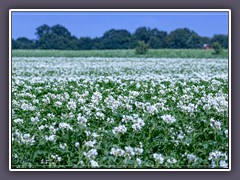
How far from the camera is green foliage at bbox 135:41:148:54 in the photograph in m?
6.79

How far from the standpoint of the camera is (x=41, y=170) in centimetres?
606

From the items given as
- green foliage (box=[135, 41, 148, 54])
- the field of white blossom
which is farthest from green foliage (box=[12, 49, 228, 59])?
the field of white blossom

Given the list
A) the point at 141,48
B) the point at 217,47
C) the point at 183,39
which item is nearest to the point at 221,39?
the point at 217,47

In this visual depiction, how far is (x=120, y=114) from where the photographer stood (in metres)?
6.80

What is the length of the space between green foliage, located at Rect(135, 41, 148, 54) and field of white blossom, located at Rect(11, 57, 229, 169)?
1.27 feet

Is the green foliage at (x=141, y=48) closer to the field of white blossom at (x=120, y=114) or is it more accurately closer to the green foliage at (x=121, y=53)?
the green foliage at (x=121, y=53)

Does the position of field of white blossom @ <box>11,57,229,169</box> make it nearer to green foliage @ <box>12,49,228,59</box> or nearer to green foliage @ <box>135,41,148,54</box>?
green foliage @ <box>12,49,228,59</box>

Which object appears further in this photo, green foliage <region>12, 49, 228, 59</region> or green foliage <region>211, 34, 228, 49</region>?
green foliage <region>12, 49, 228, 59</region>

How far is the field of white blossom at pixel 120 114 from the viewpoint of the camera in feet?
20.0

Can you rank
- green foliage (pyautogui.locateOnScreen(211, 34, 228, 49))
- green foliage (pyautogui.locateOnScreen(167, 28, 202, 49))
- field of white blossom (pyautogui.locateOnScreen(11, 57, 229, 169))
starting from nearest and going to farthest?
field of white blossom (pyautogui.locateOnScreen(11, 57, 229, 169))
green foliage (pyautogui.locateOnScreen(211, 34, 228, 49))
green foliage (pyautogui.locateOnScreen(167, 28, 202, 49))

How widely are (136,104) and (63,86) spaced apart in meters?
1.26

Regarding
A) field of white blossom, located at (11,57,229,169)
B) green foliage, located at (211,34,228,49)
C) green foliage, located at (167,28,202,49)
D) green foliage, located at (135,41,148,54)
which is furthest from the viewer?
green foliage, located at (135,41,148,54)

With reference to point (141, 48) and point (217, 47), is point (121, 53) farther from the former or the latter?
point (217, 47)
